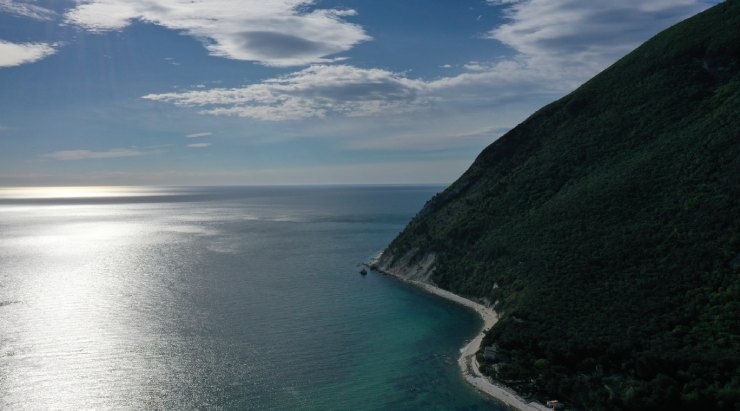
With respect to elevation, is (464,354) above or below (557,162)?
below

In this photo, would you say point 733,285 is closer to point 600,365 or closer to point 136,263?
point 600,365

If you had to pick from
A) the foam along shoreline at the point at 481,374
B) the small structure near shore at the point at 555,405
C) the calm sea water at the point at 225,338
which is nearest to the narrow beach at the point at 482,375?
the foam along shoreline at the point at 481,374

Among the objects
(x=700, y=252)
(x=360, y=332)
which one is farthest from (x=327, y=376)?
(x=700, y=252)

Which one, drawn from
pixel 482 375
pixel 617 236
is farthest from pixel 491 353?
pixel 617 236

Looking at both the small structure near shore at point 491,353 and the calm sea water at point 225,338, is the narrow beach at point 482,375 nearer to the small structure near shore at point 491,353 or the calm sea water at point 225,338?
the calm sea water at point 225,338

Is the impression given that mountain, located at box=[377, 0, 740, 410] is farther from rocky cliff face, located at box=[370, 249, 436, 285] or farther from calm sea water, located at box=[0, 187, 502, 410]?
calm sea water, located at box=[0, 187, 502, 410]

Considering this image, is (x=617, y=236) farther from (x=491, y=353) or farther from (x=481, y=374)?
(x=481, y=374)

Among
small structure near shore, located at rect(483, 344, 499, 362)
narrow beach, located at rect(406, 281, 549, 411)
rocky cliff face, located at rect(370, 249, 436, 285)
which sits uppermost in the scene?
rocky cliff face, located at rect(370, 249, 436, 285)

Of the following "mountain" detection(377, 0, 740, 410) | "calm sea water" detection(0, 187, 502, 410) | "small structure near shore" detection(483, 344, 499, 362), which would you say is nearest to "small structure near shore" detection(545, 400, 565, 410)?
"mountain" detection(377, 0, 740, 410)
